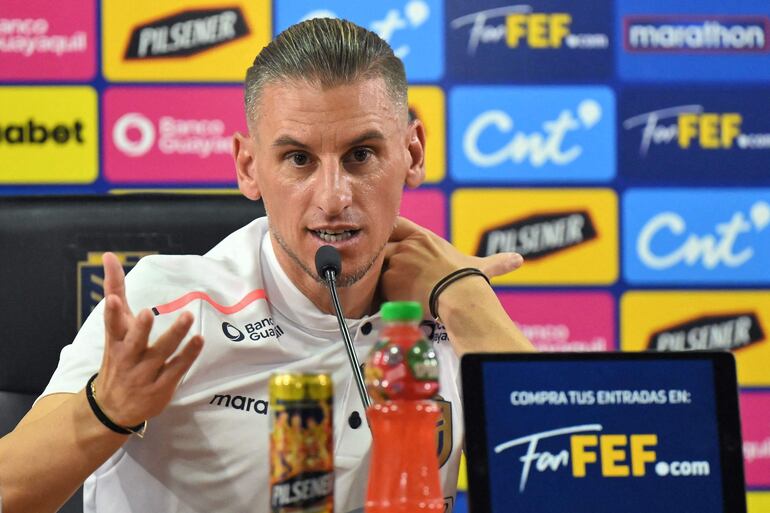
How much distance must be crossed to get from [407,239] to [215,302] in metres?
0.35

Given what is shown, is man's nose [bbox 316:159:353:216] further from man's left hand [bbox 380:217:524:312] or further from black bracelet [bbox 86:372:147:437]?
black bracelet [bbox 86:372:147:437]

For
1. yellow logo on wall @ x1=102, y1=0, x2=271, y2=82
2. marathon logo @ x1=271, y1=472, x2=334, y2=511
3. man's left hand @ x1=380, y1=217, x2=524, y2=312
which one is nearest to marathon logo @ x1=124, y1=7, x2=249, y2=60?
yellow logo on wall @ x1=102, y1=0, x2=271, y2=82

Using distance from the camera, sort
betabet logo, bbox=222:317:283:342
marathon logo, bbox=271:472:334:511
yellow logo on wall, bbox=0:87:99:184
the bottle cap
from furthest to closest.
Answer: yellow logo on wall, bbox=0:87:99:184 → betabet logo, bbox=222:317:283:342 → the bottle cap → marathon logo, bbox=271:472:334:511

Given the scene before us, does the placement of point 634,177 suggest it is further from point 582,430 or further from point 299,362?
point 582,430

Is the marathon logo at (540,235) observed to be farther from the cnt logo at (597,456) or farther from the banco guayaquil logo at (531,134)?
the cnt logo at (597,456)

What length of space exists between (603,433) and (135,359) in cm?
43

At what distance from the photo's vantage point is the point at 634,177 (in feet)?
9.57

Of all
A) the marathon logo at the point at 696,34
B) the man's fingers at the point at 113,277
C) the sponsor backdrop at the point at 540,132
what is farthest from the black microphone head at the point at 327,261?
the marathon logo at the point at 696,34

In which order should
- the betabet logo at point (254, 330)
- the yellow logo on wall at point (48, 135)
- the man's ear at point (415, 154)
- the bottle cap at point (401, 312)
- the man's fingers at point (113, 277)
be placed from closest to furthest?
1. the bottle cap at point (401, 312)
2. the man's fingers at point (113, 277)
3. the betabet logo at point (254, 330)
4. the man's ear at point (415, 154)
5. the yellow logo on wall at point (48, 135)

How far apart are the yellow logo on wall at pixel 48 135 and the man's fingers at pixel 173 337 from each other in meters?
2.00

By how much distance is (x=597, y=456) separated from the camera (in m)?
0.90

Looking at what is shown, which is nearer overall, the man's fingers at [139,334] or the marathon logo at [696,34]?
the man's fingers at [139,334]

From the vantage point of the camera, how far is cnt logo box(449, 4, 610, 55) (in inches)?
115

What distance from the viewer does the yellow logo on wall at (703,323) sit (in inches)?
114
